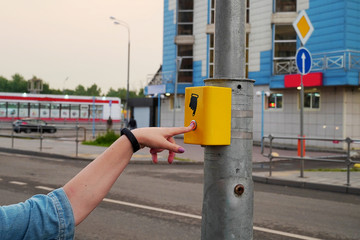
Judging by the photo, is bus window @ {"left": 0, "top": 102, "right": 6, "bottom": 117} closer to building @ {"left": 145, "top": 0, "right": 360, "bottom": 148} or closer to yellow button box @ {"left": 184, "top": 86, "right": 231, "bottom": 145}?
building @ {"left": 145, "top": 0, "right": 360, "bottom": 148}

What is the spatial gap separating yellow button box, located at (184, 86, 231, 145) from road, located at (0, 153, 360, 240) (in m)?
3.69

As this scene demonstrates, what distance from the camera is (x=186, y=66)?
114 feet

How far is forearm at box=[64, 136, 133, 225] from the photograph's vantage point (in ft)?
4.03

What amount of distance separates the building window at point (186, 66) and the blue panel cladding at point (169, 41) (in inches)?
29.2

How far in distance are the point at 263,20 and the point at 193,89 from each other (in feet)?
91.4

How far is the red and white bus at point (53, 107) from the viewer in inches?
1727

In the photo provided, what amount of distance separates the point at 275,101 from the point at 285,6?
604cm

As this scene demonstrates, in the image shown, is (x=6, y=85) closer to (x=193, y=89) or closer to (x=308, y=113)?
(x=308, y=113)

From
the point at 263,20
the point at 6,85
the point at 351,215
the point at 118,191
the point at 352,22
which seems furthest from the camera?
the point at 6,85

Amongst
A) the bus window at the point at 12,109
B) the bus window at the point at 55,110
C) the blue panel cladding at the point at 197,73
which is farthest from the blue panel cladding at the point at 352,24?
the bus window at the point at 12,109

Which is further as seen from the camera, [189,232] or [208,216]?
[189,232]

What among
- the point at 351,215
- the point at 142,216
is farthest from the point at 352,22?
the point at 142,216

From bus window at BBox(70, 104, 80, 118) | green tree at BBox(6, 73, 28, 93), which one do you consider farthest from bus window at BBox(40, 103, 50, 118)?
green tree at BBox(6, 73, 28, 93)

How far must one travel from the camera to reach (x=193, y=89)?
2.16 m
